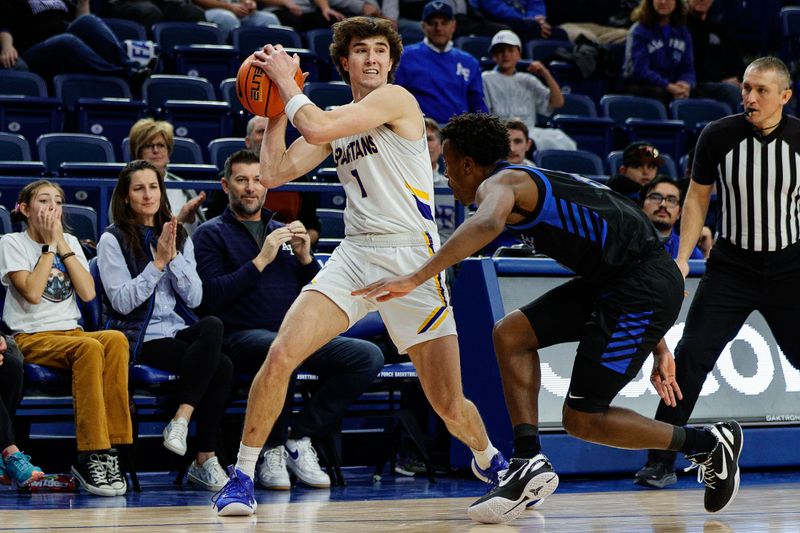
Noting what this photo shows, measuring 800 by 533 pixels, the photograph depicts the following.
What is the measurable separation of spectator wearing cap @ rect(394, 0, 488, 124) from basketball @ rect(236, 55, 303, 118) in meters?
4.45

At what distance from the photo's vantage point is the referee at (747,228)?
5.54m

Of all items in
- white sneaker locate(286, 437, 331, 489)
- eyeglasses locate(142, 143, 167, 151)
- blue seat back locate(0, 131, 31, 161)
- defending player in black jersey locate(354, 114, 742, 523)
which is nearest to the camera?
defending player in black jersey locate(354, 114, 742, 523)

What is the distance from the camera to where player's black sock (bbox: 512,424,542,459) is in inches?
186

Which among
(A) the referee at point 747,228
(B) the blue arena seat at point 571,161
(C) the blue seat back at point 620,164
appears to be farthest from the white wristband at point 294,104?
(C) the blue seat back at point 620,164

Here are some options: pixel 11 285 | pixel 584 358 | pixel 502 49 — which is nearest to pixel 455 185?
pixel 584 358

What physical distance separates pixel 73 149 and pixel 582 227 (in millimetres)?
5063

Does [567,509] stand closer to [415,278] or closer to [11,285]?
[415,278]

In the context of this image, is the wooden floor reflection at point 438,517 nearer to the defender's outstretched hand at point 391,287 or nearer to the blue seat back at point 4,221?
the defender's outstretched hand at point 391,287

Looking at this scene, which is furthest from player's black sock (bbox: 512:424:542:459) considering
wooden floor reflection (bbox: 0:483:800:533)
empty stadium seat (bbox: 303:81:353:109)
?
empty stadium seat (bbox: 303:81:353:109)

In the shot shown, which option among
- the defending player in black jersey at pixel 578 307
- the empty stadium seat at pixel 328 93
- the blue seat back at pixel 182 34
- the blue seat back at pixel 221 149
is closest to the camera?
the defending player in black jersey at pixel 578 307

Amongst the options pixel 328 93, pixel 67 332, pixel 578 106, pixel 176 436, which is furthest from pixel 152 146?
pixel 578 106

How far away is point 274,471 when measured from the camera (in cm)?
606

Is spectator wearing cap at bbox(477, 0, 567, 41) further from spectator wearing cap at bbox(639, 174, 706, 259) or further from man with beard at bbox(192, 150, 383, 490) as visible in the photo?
man with beard at bbox(192, 150, 383, 490)

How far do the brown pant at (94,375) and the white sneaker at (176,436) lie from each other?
19cm
